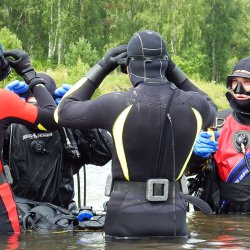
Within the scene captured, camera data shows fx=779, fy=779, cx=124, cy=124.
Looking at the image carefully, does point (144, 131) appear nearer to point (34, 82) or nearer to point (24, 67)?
point (34, 82)

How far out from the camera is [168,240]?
422cm

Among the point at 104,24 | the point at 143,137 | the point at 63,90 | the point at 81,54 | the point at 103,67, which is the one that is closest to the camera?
the point at 143,137

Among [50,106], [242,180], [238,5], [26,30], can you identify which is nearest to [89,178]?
[242,180]

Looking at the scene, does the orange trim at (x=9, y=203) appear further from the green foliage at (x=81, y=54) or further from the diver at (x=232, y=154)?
the green foliage at (x=81, y=54)

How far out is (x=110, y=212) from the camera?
423cm

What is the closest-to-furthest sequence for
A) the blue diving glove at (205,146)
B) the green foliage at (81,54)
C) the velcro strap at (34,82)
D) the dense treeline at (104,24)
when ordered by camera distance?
the velcro strap at (34,82)
the blue diving glove at (205,146)
the green foliage at (81,54)
the dense treeline at (104,24)

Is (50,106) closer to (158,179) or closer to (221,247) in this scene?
(158,179)

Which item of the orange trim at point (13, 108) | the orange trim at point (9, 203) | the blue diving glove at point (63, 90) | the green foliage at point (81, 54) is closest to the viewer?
the orange trim at point (13, 108)

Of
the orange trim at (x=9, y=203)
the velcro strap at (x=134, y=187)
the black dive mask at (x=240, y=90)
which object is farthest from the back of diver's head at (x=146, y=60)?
the black dive mask at (x=240, y=90)

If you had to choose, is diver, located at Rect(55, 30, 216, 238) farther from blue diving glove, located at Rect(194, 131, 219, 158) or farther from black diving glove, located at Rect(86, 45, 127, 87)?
blue diving glove, located at Rect(194, 131, 219, 158)

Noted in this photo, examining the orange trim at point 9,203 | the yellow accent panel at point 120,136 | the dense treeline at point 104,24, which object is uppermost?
the dense treeline at point 104,24

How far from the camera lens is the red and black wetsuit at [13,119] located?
444cm

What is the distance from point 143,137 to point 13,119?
829 mm

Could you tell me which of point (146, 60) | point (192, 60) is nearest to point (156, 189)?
point (146, 60)
